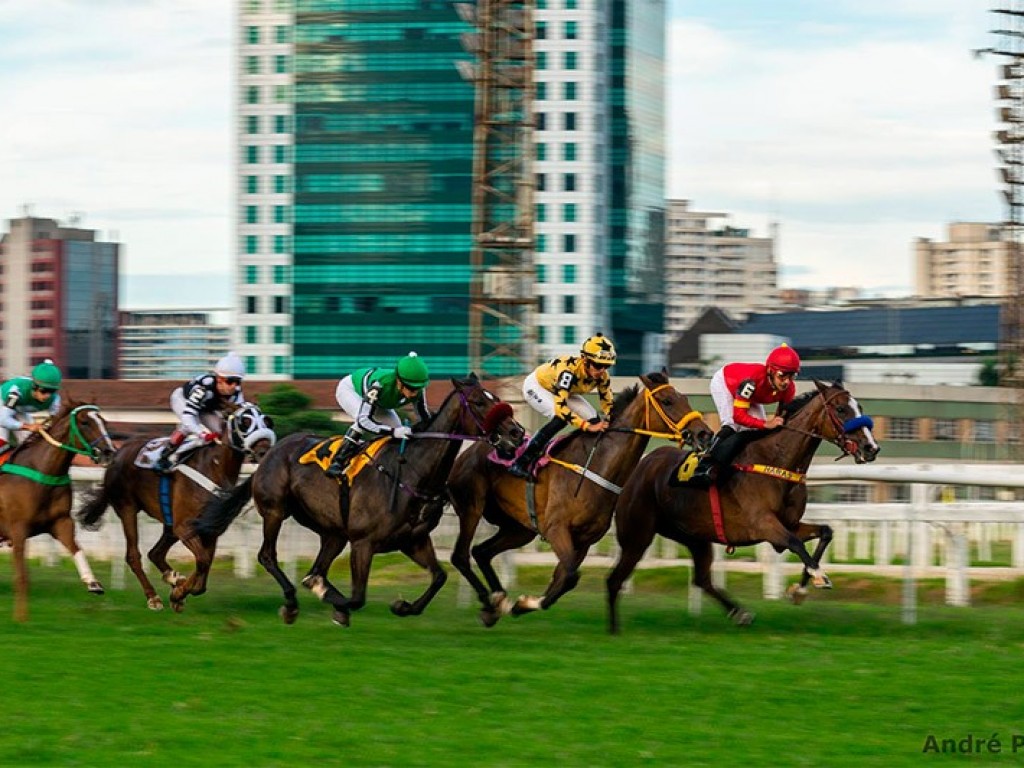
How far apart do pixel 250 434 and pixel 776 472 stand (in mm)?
3991

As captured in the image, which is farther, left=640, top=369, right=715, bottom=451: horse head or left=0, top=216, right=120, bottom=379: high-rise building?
left=0, top=216, right=120, bottom=379: high-rise building

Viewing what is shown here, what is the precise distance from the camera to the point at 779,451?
36.1ft

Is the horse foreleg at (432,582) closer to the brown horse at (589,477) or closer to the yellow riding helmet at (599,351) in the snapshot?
the brown horse at (589,477)

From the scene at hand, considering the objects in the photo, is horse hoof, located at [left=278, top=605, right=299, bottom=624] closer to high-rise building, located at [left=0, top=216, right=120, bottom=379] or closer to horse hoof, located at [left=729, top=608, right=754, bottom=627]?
horse hoof, located at [left=729, top=608, right=754, bottom=627]

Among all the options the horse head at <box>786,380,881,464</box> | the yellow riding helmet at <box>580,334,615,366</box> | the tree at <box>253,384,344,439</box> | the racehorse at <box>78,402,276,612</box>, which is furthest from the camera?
the tree at <box>253,384,344,439</box>

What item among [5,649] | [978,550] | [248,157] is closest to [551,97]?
[248,157]

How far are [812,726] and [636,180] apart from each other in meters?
74.2

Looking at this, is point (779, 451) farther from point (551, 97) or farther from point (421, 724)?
point (551, 97)

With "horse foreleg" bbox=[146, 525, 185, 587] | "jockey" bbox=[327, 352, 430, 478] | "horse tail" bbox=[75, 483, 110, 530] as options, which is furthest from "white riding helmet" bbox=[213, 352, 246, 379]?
"horse tail" bbox=[75, 483, 110, 530]

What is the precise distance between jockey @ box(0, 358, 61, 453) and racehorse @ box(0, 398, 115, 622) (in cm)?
66

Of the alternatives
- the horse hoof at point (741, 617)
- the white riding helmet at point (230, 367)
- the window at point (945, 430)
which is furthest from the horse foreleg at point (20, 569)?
the window at point (945, 430)

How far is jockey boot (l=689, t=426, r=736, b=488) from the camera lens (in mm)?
11086

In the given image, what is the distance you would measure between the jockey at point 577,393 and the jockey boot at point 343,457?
3.59 feet

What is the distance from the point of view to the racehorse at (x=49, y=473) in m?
A: 12.1
